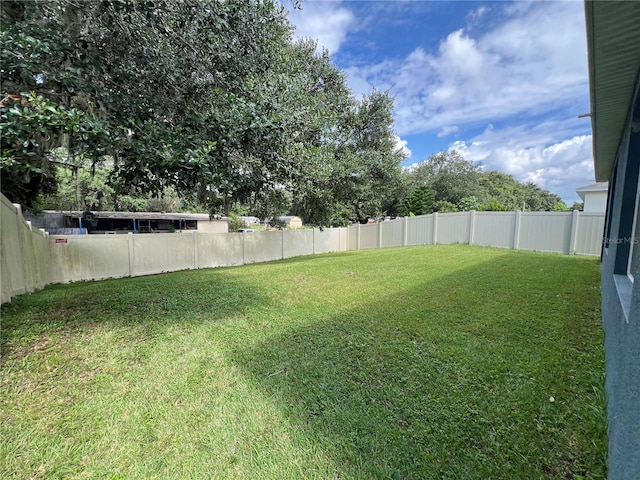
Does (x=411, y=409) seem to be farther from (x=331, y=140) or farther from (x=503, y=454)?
(x=331, y=140)

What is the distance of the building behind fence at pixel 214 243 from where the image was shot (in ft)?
16.7

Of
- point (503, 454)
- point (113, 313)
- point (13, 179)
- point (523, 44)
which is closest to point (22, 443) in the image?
point (113, 313)

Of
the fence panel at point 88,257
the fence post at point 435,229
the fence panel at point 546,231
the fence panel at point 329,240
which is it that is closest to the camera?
the fence panel at point 88,257

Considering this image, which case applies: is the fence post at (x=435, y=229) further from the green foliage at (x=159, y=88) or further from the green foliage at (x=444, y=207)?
the green foliage at (x=444, y=207)

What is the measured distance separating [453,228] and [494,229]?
162 cm

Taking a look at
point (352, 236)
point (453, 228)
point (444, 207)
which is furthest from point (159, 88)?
point (444, 207)

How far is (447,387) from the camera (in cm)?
234

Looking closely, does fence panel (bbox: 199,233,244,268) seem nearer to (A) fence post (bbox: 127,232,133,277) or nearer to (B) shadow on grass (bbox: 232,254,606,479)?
(A) fence post (bbox: 127,232,133,277)

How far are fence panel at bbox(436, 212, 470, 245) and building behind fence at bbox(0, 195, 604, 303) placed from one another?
0.04m

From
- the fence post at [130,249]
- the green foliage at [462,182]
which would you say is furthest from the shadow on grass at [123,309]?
the green foliage at [462,182]

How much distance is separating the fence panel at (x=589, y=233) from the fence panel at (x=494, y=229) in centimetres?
191

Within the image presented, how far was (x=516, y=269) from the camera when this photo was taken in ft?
22.1

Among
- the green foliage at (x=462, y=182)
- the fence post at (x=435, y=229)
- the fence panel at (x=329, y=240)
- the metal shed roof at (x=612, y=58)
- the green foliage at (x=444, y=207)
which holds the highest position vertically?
the green foliage at (x=462, y=182)

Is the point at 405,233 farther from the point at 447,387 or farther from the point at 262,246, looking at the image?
the point at 447,387
